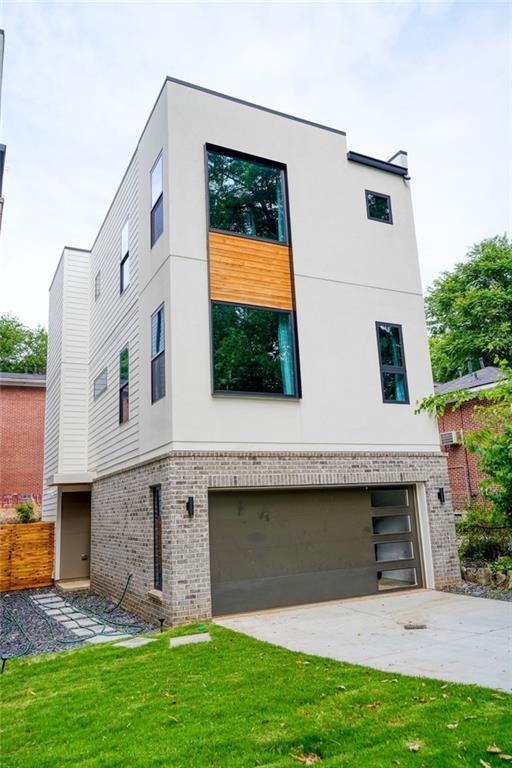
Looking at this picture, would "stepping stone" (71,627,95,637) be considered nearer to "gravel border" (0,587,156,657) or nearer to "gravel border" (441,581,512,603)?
"gravel border" (0,587,156,657)

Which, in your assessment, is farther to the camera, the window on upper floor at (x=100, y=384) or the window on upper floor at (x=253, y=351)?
the window on upper floor at (x=100, y=384)

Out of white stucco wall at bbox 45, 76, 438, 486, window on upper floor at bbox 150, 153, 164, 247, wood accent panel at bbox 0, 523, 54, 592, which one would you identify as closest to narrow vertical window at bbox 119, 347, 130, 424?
white stucco wall at bbox 45, 76, 438, 486

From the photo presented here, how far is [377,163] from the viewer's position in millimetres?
11695

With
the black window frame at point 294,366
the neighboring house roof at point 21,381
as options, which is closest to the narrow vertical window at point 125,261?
the black window frame at point 294,366

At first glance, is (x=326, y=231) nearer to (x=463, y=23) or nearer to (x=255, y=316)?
(x=255, y=316)

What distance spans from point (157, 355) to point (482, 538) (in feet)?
25.3

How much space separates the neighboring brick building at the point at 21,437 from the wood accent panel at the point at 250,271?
17.7 metres

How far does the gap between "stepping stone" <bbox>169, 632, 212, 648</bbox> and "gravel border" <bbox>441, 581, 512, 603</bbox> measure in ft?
15.8

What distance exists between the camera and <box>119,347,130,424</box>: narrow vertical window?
11.3 m

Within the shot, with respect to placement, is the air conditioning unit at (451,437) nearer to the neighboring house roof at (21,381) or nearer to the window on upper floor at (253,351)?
the window on upper floor at (253,351)

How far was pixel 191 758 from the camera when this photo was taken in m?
3.62

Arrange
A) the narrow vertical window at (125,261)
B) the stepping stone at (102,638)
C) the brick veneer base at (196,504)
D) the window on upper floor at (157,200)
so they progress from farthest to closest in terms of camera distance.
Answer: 1. the narrow vertical window at (125,261)
2. the window on upper floor at (157,200)
3. the brick veneer base at (196,504)
4. the stepping stone at (102,638)

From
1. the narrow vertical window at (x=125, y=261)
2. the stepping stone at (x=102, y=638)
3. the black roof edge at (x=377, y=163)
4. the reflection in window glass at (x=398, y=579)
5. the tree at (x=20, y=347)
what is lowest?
the stepping stone at (x=102, y=638)

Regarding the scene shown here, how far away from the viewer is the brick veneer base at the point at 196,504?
26.3 feet
